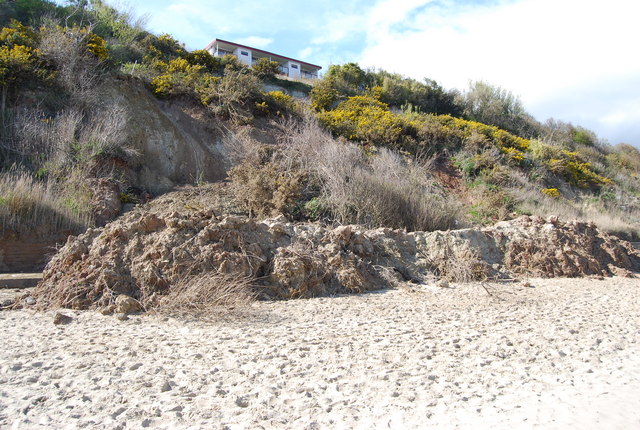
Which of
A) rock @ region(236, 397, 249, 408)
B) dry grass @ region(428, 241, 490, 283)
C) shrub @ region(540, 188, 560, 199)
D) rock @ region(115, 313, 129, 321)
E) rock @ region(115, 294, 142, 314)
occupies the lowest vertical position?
rock @ region(236, 397, 249, 408)

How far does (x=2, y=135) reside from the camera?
10.5m

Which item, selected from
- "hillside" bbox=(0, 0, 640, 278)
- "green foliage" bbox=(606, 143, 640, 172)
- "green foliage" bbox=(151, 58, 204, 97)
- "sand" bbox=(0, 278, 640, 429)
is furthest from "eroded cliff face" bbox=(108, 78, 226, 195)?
"green foliage" bbox=(606, 143, 640, 172)

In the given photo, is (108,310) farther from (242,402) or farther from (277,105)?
(277,105)

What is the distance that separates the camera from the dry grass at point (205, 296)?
492 centimetres

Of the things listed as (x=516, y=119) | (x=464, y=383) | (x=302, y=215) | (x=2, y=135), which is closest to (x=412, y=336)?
(x=464, y=383)

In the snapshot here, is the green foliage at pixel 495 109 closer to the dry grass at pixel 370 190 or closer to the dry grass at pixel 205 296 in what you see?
the dry grass at pixel 370 190

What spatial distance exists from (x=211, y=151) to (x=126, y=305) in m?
9.51

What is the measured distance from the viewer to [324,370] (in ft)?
11.4

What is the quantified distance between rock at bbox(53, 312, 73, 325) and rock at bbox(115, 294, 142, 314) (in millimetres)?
463

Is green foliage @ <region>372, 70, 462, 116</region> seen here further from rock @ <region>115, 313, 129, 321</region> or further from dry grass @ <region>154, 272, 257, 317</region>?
rock @ <region>115, 313, 129, 321</region>

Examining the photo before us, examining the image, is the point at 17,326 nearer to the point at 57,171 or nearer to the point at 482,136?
the point at 57,171

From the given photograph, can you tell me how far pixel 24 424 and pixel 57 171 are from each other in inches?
333

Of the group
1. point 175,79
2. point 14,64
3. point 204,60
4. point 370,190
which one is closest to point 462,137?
point 370,190

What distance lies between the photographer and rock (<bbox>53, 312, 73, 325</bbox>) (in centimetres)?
454
